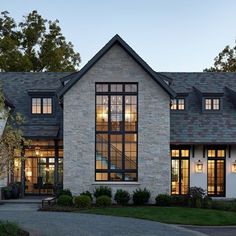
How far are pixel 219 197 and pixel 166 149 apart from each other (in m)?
5.23

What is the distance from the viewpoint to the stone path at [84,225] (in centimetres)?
1800

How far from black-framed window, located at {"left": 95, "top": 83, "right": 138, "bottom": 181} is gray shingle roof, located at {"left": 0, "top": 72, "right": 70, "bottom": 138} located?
3582mm

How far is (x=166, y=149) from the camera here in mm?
27781

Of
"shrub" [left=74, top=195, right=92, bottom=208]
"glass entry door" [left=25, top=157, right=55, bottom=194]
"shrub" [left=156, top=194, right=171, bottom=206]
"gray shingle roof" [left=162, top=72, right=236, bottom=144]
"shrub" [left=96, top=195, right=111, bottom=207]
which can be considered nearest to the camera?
"shrub" [left=74, top=195, right=92, bottom=208]

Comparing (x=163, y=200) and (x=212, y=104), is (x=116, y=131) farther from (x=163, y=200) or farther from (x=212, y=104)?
(x=212, y=104)

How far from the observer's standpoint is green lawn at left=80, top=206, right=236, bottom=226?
20.9 m

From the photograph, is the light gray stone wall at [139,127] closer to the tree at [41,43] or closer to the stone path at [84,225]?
the stone path at [84,225]

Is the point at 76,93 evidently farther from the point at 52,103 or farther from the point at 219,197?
the point at 219,197

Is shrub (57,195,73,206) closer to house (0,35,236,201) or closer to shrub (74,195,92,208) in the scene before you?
shrub (74,195,92,208)

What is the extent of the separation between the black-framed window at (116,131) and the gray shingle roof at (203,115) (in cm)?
310

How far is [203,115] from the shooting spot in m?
31.9

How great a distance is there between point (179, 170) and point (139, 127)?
14.5 feet

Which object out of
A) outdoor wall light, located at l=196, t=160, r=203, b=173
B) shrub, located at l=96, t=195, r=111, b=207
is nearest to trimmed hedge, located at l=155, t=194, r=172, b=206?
shrub, located at l=96, t=195, r=111, b=207

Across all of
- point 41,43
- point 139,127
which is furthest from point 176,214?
point 41,43
